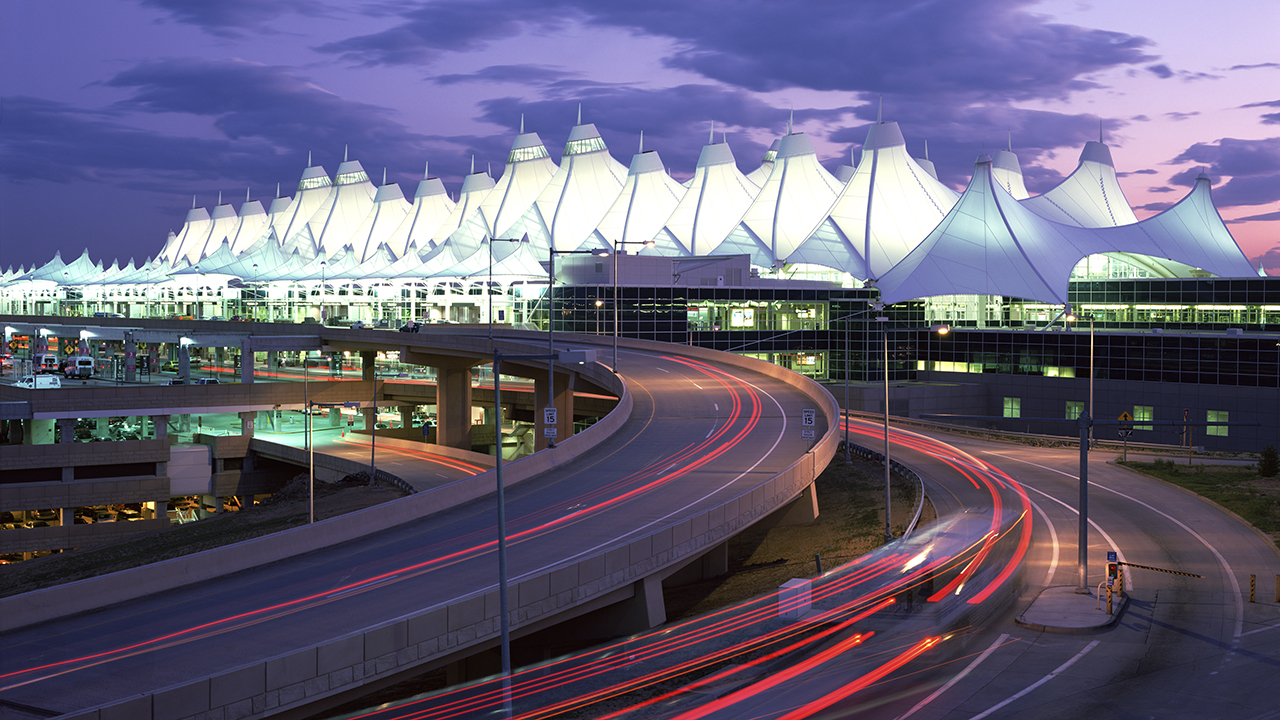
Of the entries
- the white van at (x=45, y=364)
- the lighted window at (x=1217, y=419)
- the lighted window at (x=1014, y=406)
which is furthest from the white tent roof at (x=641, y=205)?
the lighted window at (x=1217, y=419)

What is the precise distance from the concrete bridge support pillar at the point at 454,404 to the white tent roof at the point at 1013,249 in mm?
34288

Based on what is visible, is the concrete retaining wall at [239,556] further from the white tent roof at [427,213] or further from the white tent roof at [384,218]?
the white tent roof at [384,218]

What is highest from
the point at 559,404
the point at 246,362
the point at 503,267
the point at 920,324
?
the point at 503,267

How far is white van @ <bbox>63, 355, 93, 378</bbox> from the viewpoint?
8338 centimetres

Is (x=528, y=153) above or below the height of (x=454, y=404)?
above

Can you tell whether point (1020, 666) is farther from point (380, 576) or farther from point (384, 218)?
point (384, 218)

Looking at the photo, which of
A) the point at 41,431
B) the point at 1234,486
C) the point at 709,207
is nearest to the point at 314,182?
the point at 709,207

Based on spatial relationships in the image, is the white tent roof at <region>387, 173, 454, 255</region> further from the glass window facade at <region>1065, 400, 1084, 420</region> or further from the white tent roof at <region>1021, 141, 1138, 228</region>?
the glass window facade at <region>1065, 400, 1084, 420</region>

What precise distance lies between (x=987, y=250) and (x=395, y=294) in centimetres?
5807

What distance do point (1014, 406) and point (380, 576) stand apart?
60.9 m

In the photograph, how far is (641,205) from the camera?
11700 centimetres

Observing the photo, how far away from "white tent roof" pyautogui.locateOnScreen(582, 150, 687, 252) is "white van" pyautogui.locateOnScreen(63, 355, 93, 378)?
49814 mm

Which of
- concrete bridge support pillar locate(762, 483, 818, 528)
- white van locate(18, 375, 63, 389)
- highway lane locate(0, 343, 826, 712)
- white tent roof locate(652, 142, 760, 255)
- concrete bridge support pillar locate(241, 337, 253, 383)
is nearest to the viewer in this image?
highway lane locate(0, 343, 826, 712)

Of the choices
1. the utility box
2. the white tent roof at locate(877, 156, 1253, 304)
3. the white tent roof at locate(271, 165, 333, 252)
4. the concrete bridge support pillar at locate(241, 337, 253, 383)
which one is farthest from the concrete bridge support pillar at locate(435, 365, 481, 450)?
the white tent roof at locate(271, 165, 333, 252)
